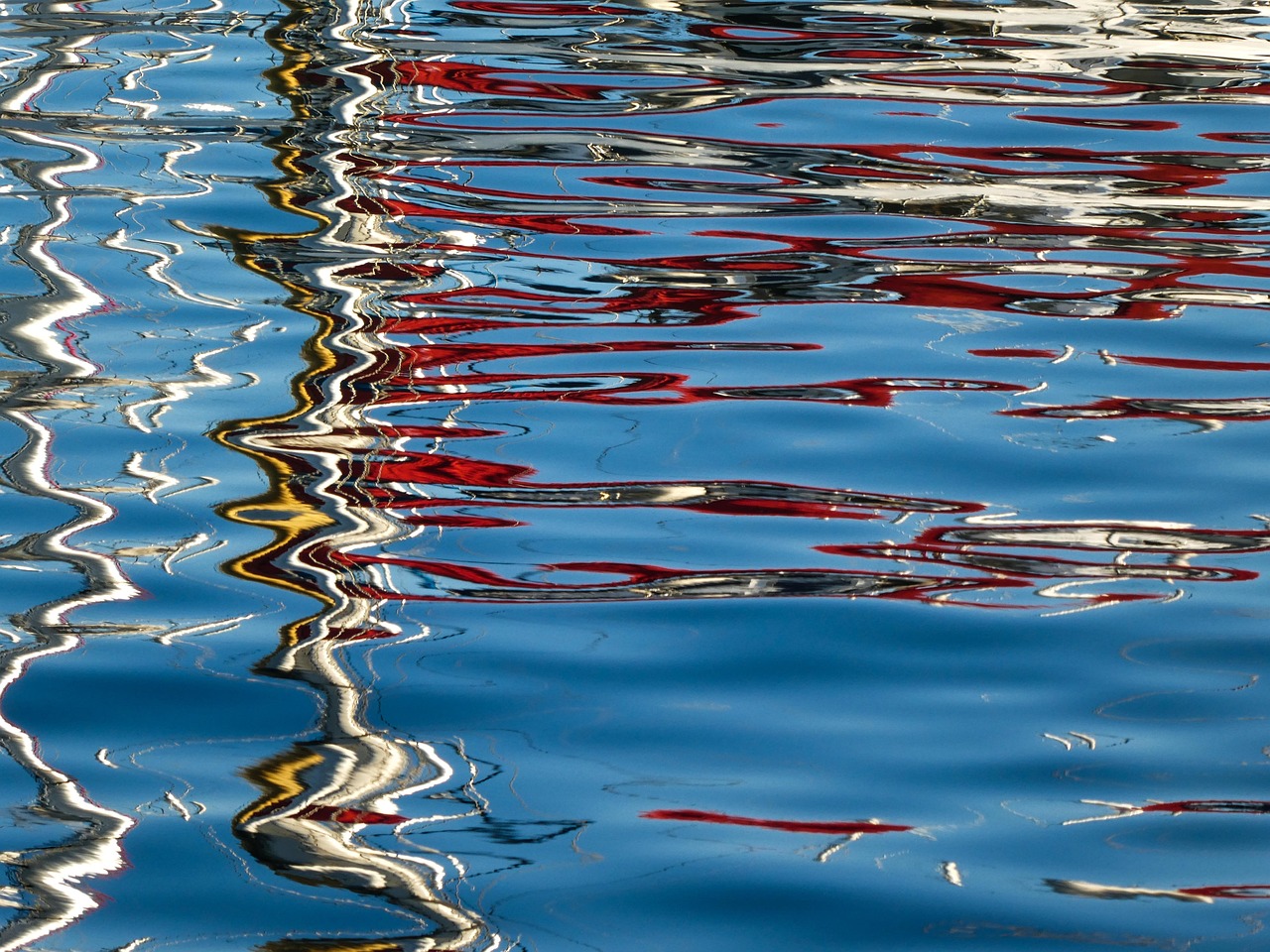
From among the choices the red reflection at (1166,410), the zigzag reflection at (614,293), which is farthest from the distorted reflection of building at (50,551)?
the red reflection at (1166,410)

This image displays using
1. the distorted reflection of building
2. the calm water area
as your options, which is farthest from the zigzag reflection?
the distorted reflection of building

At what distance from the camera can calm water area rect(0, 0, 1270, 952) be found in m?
1.65

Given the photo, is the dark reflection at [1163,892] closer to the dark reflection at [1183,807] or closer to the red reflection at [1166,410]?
the dark reflection at [1183,807]

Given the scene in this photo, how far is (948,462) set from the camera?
103 inches

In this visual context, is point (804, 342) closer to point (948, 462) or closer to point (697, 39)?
point (948, 462)

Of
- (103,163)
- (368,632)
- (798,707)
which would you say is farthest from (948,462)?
(103,163)

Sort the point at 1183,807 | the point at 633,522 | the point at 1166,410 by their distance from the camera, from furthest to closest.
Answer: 1. the point at 1166,410
2. the point at 633,522
3. the point at 1183,807

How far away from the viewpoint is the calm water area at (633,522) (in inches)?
64.9

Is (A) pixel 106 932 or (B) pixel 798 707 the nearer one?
(A) pixel 106 932

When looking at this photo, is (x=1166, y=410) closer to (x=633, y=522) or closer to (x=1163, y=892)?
(x=633, y=522)

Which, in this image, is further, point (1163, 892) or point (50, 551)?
point (50, 551)

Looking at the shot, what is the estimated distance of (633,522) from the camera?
242cm

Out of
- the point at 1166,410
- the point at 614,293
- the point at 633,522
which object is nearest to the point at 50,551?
the point at 633,522

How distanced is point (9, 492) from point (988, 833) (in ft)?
4.91
